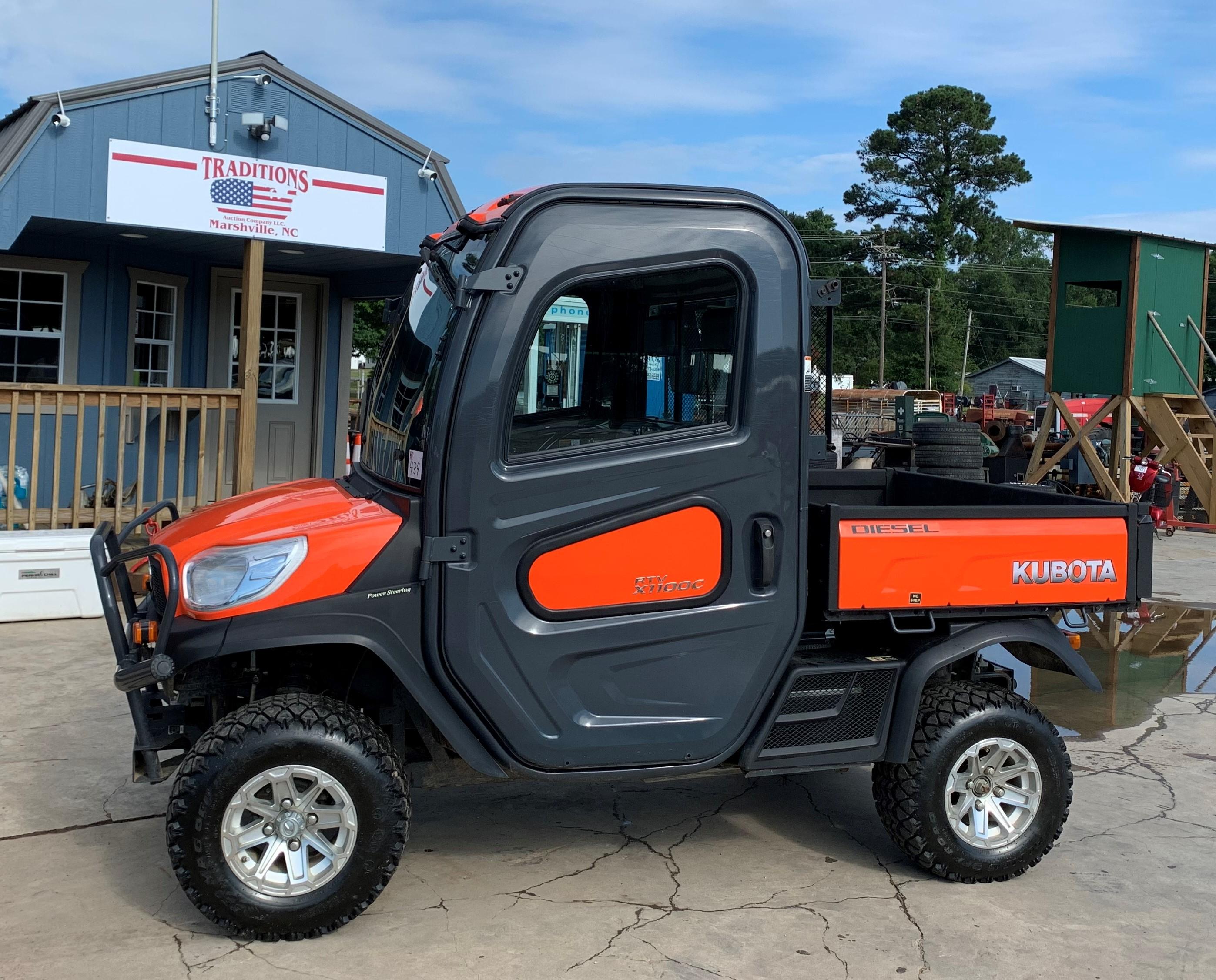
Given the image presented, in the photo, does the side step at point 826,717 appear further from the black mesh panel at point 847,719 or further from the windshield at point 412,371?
the windshield at point 412,371

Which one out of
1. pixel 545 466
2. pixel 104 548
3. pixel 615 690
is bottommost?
pixel 615 690

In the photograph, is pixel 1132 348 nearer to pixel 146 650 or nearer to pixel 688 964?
pixel 688 964

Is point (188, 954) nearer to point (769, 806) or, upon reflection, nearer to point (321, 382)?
point (769, 806)

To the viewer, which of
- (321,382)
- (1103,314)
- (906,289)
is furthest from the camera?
(906,289)

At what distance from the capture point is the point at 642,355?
419cm

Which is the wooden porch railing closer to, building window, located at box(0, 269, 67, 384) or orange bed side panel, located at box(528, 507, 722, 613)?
building window, located at box(0, 269, 67, 384)

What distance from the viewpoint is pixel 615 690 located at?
4.05 metres

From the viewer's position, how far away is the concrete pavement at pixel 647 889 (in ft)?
12.2

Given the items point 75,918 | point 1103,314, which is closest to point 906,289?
point 1103,314

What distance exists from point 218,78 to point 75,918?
8126mm

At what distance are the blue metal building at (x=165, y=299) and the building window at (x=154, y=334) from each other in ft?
0.06

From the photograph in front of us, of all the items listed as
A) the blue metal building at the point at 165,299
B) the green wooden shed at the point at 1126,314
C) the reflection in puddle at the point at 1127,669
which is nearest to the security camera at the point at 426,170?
the blue metal building at the point at 165,299

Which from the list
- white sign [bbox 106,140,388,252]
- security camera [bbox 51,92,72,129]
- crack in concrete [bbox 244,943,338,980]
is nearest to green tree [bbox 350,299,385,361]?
white sign [bbox 106,140,388,252]

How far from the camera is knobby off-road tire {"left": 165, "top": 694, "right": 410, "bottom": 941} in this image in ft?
12.1
